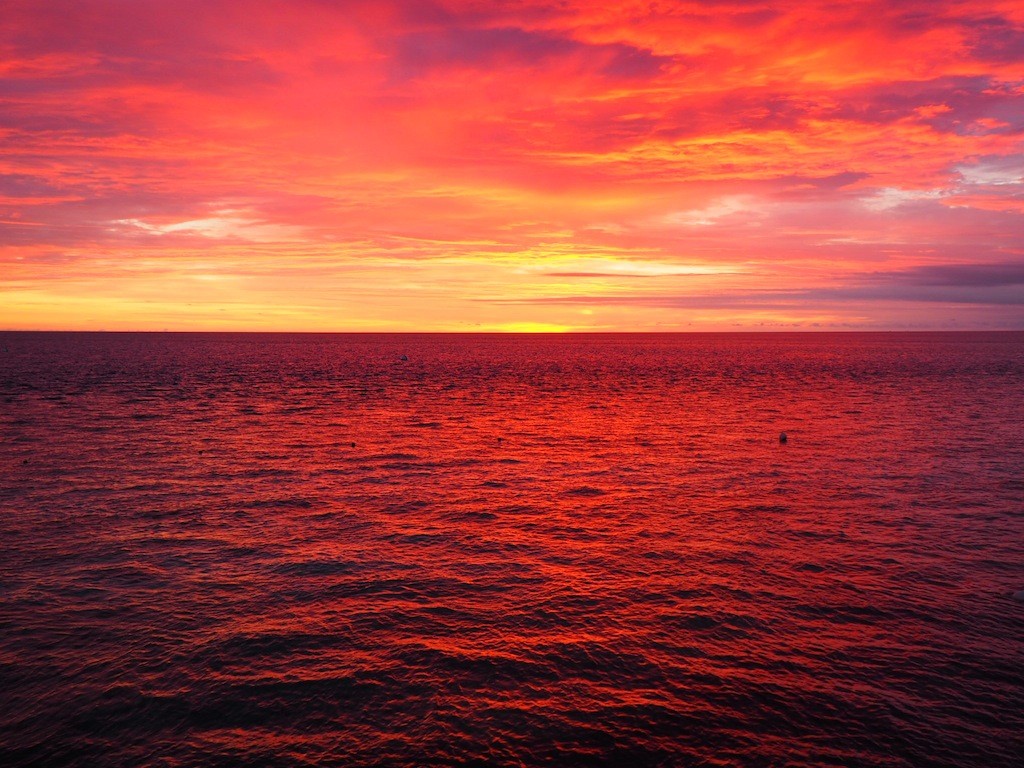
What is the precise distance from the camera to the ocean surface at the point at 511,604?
1561 cm

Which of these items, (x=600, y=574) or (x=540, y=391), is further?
(x=540, y=391)

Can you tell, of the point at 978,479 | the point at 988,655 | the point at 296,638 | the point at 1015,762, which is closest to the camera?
the point at 1015,762

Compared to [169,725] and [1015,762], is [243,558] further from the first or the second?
[1015,762]

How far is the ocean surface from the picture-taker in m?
15.6

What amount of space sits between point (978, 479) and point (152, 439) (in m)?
58.7

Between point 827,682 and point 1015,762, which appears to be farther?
point 827,682

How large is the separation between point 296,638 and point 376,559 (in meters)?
6.83

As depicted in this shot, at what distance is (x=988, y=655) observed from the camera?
18.8 meters

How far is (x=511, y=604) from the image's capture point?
2267 centimetres

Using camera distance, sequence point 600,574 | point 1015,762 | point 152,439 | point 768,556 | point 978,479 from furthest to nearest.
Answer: point 152,439
point 978,479
point 768,556
point 600,574
point 1015,762

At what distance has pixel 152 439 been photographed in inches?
2090

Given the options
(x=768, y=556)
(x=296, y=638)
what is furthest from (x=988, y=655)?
(x=296, y=638)

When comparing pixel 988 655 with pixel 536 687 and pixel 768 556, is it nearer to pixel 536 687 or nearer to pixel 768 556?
pixel 768 556

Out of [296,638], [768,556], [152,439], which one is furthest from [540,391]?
[296,638]
